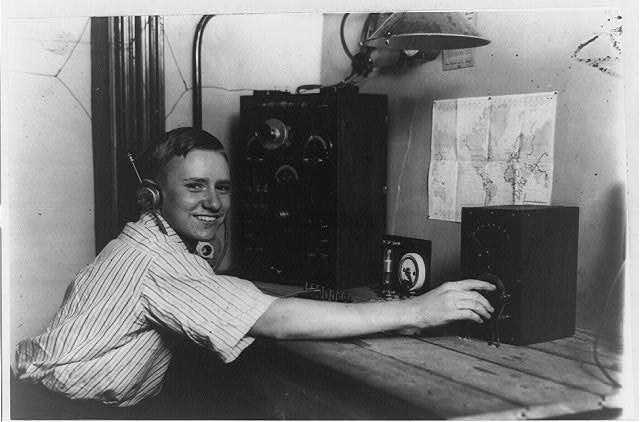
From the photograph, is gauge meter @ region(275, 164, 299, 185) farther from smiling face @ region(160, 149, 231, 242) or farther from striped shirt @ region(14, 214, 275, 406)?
striped shirt @ region(14, 214, 275, 406)

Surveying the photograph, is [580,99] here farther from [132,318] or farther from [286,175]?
[132,318]

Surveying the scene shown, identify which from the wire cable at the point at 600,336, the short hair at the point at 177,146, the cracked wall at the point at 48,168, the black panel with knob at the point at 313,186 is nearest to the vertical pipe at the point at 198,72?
the black panel with knob at the point at 313,186

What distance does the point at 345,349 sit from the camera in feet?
4.58

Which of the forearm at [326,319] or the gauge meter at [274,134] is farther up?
the gauge meter at [274,134]

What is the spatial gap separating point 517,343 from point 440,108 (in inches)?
31.7

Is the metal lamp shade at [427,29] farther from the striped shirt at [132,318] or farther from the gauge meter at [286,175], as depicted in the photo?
the striped shirt at [132,318]

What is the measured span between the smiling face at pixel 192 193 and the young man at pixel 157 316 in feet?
0.35

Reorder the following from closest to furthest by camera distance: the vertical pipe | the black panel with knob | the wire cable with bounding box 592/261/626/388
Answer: the wire cable with bounding box 592/261/626/388, the black panel with knob, the vertical pipe

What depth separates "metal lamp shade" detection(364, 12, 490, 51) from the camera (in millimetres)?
1500

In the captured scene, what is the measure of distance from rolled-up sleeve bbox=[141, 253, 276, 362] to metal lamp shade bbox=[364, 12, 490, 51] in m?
0.66

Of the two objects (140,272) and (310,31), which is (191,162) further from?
(310,31)

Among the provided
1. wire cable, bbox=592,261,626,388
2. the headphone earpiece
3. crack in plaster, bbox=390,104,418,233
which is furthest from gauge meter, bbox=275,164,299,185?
wire cable, bbox=592,261,626,388

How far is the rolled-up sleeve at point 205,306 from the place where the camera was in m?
1.36

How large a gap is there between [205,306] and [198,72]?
45.3 inches
